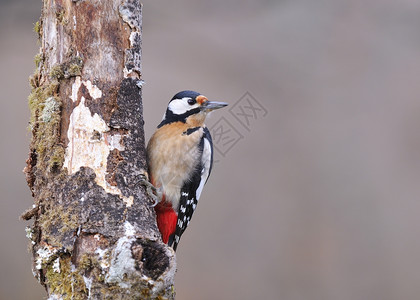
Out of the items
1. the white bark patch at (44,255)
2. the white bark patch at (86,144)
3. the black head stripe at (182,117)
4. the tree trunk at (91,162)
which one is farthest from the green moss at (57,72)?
the black head stripe at (182,117)

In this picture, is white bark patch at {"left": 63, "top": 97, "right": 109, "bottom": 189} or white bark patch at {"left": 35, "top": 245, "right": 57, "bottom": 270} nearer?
white bark patch at {"left": 35, "top": 245, "right": 57, "bottom": 270}

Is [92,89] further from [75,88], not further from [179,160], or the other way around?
[179,160]

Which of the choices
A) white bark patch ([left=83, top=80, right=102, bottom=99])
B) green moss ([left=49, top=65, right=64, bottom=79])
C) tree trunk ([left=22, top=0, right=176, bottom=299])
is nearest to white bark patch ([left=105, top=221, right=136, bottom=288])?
tree trunk ([left=22, top=0, right=176, bottom=299])

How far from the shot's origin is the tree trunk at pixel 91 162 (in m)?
1.69

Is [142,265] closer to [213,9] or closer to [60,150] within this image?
[60,150]

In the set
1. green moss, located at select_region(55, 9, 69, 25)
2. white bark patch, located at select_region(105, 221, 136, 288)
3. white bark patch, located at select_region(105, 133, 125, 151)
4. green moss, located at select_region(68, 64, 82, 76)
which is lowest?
white bark patch, located at select_region(105, 221, 136, 288)

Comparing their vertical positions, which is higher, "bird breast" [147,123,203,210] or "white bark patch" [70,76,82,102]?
"white bark patch" [70,76,82,102]

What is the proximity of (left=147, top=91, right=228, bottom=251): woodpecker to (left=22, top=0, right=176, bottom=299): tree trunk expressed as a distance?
373 mm

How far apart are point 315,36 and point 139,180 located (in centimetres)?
328

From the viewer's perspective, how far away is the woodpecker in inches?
99.0

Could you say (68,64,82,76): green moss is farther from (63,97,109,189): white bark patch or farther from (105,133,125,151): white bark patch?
(105,133,125,151): white bark patch

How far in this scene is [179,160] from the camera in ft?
8.44

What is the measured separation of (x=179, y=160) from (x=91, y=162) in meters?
0.70

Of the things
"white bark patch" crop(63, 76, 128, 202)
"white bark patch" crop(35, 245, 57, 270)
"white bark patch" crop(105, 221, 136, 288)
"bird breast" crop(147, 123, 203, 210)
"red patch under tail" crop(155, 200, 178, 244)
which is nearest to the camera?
"white bark patch" crop(105, 221, 136, 288)
